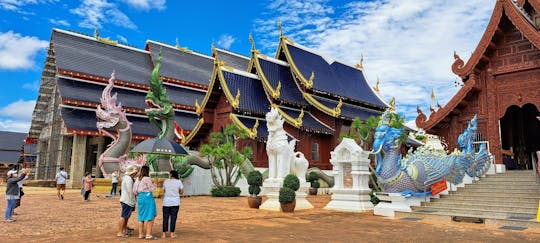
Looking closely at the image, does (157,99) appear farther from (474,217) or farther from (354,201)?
(474,217)

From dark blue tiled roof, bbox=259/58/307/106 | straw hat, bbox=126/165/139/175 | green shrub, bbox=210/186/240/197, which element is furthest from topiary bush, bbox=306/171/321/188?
straw hat, bbox=126/165/139/175

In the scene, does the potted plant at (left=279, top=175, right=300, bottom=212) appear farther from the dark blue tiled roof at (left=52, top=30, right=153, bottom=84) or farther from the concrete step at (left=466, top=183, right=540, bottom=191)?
the dark blue tiled roof at (left=52, top=30, right=153, bottom=84)

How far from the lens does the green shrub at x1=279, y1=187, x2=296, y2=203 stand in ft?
34.9

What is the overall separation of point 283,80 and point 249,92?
2675 millimetres

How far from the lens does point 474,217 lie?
870cm

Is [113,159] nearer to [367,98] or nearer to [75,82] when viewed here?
[75,82]

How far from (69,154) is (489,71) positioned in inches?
961

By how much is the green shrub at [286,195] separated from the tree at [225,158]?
4.99 m

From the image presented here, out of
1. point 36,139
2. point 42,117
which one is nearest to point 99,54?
point 42,117

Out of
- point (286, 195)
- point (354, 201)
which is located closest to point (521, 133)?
point (354, 201)

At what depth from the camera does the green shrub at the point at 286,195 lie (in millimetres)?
10648

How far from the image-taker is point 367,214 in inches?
416

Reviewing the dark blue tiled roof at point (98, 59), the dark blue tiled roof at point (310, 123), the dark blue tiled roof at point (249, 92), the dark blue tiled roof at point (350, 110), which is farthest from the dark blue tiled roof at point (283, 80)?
the dark blue tiled roof at point (98, 59)

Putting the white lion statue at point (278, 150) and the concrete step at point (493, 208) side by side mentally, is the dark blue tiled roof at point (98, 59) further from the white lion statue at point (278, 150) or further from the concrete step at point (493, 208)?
the concrete step at point (493, 208)
